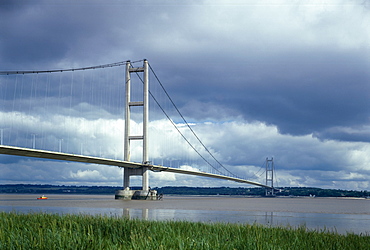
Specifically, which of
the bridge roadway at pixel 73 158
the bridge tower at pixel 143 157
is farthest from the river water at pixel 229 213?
the bridge tower at pixel 143 157

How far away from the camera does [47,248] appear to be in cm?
977

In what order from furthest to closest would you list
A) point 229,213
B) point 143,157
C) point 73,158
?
point 143,157 → point 73,158 → point 229,213

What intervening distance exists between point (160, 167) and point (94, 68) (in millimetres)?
21222

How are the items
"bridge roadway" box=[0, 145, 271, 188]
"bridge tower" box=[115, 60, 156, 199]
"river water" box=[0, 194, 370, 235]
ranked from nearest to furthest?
1. "river water" box=[0, 194, 370, 235]
2. "bridge roadway" box=[0, 145, 271, 188]
3. "bridge tower" box=[115, 60, 156, 199]

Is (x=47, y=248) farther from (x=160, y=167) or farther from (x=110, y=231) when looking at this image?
(x=160, y=167)

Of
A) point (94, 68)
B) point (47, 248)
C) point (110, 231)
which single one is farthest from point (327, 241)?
point (94, 68)

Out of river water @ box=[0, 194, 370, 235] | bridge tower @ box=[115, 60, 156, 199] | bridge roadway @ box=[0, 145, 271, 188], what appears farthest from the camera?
bridge tower @ box=[115, 60, 156, 199]

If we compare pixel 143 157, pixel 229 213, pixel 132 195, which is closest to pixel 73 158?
pixel 143 157

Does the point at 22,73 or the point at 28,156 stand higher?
Result: the point at 22,73

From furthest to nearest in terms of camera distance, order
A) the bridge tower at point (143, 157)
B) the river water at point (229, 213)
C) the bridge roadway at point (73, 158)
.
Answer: the bridge tower at point (143, 157) < the bridge roadway at point (73, 158) < the river water at point (229, 213)

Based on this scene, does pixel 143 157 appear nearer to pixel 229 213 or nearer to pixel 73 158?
pixel 73 158

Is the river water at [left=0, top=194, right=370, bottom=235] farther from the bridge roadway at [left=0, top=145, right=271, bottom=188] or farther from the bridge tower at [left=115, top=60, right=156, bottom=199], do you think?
the bridge tower at [left=115, top=60, right=156, bottom=199]

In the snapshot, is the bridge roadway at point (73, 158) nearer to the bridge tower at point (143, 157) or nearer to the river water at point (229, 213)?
the bridge tower at point (143, 157)

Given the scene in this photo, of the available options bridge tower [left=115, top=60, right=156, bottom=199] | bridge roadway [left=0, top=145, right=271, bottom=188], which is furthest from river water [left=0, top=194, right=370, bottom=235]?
bridge tower [left=115, top=60, right=156, bottom=199]
